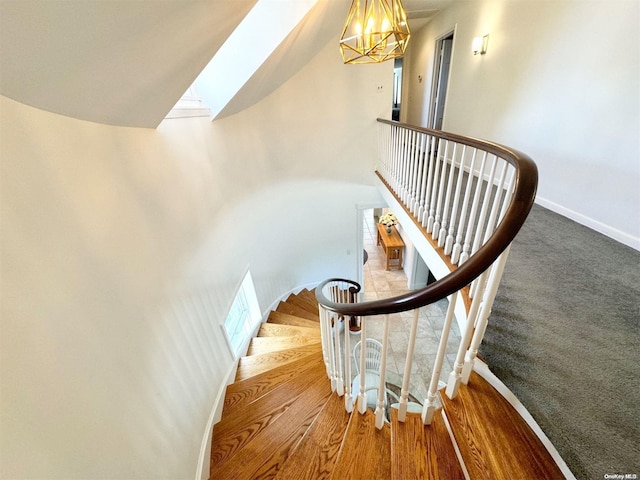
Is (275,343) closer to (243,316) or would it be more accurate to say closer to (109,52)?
(243,316)

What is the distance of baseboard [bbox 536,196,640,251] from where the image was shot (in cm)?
196

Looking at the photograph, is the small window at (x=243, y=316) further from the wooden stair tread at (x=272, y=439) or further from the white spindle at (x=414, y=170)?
the white spindle at (x=414, y=170)

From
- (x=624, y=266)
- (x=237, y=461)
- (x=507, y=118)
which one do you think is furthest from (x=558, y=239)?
(x=237, y=461)

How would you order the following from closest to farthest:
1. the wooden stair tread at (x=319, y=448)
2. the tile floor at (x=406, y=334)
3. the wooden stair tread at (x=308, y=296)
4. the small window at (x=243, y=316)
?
the wooden stair tread at (x=319, y=448) < the small window at (x=243, y=316) < the tile floor at (x=406, y=334) < the wooden stair tread at (x=308, y=296)

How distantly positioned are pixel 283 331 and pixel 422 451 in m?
2.53

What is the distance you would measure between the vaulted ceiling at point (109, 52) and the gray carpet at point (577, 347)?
6.31 ft

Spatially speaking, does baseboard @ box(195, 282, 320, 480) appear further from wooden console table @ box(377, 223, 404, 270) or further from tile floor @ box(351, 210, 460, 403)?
wooden console table @ box(377, 223, 404, 270)

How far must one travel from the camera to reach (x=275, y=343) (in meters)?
3.03

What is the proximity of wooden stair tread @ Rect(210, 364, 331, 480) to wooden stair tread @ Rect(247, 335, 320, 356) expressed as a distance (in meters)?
0.99

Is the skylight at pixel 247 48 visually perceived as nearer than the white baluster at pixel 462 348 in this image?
No

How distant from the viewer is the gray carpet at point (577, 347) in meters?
0.91

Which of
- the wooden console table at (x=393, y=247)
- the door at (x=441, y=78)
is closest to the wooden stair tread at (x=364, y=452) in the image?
the door at (x=441, y=78)

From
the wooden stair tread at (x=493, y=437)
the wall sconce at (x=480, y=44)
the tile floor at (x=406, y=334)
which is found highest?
the wall sconce at (x=480, y=44)

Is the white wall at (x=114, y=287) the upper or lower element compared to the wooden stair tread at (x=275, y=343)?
upper
